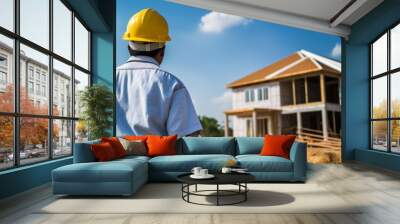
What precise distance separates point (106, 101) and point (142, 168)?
A: 2625mm

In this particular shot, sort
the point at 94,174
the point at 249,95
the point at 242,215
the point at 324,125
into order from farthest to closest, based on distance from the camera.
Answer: the point at 249,95
the point at 324,125
the point at 94,174
the point at 242,215

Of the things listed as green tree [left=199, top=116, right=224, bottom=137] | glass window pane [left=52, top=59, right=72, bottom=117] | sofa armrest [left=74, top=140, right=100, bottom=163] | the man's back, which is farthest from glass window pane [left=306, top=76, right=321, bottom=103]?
sofa armrest [left=74, top=140, right=100, bottom=163]

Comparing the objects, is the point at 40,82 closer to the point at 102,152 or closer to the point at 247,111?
the point at 102,152

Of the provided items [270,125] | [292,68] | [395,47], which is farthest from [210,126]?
[395,47]

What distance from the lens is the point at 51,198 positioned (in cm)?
430

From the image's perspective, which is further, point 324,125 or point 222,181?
point 324,125

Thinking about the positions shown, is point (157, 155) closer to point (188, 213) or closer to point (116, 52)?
point (188, 213)

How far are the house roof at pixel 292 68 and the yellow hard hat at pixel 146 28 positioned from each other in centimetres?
931

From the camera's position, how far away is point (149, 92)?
245 inches

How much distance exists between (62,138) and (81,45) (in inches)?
79.3

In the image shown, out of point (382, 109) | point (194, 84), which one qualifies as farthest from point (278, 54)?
point (382, 109)

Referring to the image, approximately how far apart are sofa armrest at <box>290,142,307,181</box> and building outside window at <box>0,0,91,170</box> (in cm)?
363

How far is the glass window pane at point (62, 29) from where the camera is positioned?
600 centimetres

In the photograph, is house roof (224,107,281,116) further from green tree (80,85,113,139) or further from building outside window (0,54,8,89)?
building outside window (0,54,8,89)
